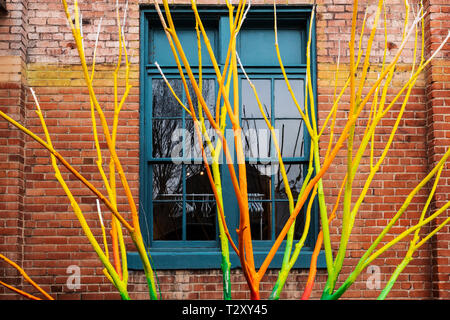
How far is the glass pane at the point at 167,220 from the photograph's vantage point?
4836 millimetres

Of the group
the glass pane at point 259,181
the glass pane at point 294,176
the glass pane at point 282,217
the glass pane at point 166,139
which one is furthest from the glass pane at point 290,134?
the glass pane at point 166,139

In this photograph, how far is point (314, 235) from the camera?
4.83 metres

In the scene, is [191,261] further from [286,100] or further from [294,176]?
[286,100]

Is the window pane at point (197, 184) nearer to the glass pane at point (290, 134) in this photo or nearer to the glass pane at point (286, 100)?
the glass pane at point (290, 134)

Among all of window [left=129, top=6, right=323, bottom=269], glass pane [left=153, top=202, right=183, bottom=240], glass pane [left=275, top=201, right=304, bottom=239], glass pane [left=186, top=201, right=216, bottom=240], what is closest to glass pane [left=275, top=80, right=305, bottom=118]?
window [left=129, top=6, right=323, bottom=269]

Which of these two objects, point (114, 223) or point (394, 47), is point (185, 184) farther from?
point (114, 223)

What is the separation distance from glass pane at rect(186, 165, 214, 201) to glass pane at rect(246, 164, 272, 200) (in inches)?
16.8

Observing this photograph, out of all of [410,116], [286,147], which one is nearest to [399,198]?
[410,116]

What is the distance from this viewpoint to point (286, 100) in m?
5.02

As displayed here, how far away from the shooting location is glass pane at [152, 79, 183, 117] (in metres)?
4.97

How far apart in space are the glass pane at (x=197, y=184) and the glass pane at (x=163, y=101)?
604mm

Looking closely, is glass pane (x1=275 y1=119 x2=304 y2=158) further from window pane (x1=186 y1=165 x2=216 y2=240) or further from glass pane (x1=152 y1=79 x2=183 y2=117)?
glass pane (x1=152 y1=79 x2=183 y2=117)
